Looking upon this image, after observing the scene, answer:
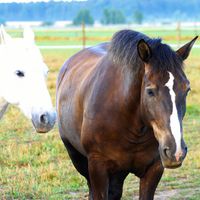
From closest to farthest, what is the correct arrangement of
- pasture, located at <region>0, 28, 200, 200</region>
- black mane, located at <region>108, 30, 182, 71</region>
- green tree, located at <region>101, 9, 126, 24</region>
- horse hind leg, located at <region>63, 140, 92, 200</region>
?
black mane, located at <region>108, 30, 182, 71</region> → horse hind leg, located at <region>63, 140, 92, 200</region> → pasture, located at <region>0, 28, 200, 200</region> → green tree, located at <region>101, 9, 126, 24</region>

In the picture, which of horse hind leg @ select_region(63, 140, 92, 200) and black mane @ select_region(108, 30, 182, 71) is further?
horse hind leg @ select_region(63, 140, 92, 200)

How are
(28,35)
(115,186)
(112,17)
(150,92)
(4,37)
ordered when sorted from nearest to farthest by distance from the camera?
(150,92), (4,37), (28,35), (115,186), (112,17)

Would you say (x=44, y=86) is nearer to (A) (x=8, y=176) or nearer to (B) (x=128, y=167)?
(B) (x=128, y=167)

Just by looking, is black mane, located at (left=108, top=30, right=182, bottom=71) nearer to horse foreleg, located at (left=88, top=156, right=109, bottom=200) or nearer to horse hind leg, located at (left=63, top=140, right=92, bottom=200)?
horse foreleg, located at (left=88, top=156, right=109, bottom=200)

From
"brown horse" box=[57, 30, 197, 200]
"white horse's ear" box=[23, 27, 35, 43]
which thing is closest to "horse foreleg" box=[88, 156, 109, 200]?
"brown horse" box=[57, 30, 197, 200]

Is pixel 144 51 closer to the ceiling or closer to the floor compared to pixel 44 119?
closer to the ceiling

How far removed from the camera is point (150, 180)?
4965 millimetres

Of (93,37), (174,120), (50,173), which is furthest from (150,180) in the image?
(93,37)

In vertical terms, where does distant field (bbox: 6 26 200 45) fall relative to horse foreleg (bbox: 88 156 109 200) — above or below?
below

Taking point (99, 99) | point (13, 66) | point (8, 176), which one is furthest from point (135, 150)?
point (8, 176)

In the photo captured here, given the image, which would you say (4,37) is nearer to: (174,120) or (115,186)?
(115,186)

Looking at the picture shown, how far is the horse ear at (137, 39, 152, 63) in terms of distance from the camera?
437 cm

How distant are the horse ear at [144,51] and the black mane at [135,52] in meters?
0.04

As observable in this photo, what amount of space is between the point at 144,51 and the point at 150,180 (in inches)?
45.1
